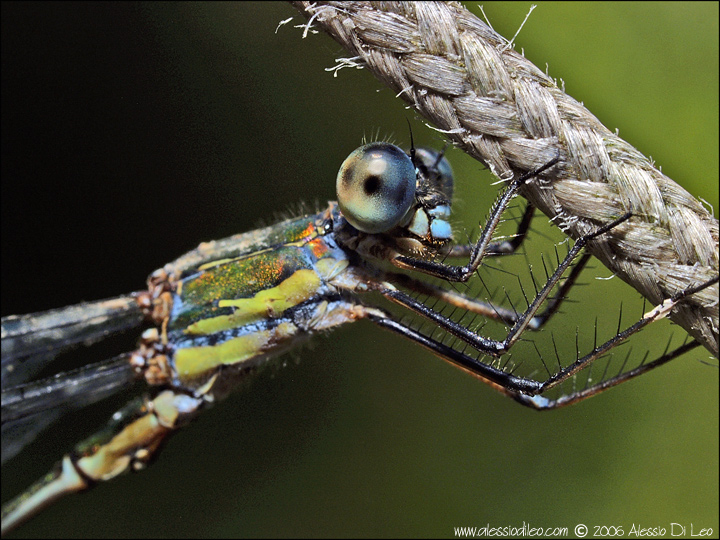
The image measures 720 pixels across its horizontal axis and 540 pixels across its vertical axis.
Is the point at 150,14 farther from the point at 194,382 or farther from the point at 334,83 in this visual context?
the point at 194,382

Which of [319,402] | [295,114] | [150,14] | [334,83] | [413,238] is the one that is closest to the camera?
[334,83]

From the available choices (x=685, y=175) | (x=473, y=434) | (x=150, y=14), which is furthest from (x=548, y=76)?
(x=473, y=434)

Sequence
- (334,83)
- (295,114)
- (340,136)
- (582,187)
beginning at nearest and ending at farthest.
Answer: (582,187), (334,83), (340,136), (295,114)

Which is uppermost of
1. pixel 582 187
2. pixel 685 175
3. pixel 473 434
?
pixel 582 187

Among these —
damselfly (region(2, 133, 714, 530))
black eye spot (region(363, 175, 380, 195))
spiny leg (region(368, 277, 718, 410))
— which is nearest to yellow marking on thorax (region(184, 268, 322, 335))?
damselfly (region(2, 133, 714, 530))

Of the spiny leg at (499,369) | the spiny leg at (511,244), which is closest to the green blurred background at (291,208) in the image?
the spiny leg at (511,244)

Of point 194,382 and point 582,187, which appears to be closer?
point 582,187

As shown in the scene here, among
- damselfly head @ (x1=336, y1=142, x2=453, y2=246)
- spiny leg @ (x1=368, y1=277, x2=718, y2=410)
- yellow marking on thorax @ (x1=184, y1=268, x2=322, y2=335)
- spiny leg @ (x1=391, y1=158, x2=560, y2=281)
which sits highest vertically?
damselfly head @ (x1=336, y1=142, x2=453, y2=246)

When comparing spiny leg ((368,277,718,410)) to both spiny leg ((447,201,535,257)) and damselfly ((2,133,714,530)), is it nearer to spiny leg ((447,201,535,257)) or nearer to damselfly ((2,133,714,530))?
damselfly ((2,133,714,530))
